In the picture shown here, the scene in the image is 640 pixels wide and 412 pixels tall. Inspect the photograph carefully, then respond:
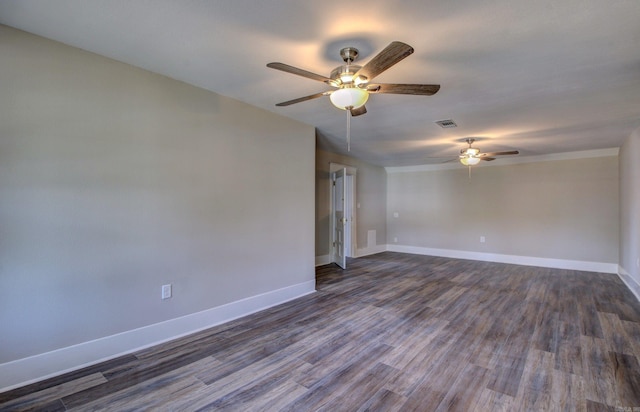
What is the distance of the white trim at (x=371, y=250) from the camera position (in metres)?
7.36

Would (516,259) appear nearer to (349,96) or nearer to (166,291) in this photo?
(349,96)

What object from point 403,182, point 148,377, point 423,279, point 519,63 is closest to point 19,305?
point 148,377

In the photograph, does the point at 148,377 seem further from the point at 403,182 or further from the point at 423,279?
the point at 403,182

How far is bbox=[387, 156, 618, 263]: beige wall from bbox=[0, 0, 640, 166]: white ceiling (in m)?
2.80

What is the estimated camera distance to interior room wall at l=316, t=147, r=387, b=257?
624cm

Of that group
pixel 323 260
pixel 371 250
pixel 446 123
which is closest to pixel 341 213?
pixel 323 260

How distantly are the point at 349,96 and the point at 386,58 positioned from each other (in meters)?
0.44

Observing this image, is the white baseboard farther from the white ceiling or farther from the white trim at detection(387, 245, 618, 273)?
the white trim at detection(387, 245, 618, 273)

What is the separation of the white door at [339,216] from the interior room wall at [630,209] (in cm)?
430

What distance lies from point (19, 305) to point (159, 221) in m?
1.06

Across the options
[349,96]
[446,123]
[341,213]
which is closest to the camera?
[349,96]

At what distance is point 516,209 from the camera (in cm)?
657

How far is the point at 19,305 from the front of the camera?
206 cm

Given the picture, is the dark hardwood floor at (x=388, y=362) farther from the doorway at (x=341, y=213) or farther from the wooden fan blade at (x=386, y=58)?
the wooden fan blade at (x=386, y=58)
